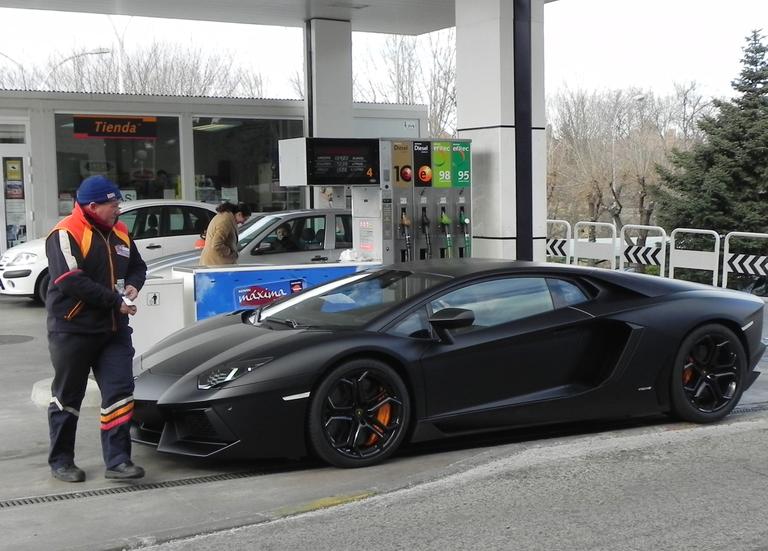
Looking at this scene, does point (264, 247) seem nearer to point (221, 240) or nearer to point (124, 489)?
point (221, 240)

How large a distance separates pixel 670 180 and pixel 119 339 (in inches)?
798

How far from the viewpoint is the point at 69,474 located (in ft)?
19.4

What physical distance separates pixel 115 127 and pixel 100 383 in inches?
521

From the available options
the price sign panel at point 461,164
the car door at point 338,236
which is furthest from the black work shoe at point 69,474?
the car door at point 338,236

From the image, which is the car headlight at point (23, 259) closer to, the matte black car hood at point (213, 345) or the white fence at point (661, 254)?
the white fence at point (661, 254)

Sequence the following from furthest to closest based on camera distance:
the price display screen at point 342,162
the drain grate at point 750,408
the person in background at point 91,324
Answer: the price display screen at point 342,162
the drain grate at point 750,408
the person in background at point 91,324

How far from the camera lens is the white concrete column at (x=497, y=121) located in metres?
11.4

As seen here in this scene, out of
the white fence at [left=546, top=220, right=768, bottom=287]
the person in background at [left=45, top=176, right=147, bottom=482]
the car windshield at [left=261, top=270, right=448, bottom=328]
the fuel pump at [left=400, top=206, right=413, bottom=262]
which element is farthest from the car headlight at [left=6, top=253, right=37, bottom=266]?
the person in background at [left=45, top=176, right=147, bottom=482]

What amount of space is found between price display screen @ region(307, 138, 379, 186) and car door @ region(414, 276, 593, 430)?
429 cm

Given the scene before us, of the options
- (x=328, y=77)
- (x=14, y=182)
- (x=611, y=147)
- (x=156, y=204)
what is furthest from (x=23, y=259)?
(x=611, y=147)

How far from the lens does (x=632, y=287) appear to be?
711 centimetres

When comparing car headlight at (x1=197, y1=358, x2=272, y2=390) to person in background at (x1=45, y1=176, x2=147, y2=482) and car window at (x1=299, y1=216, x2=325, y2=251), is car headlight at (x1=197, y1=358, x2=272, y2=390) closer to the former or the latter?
person in background at (x1=45, y1=176, x2=147, y2=482)

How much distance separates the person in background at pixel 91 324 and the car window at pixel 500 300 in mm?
2002

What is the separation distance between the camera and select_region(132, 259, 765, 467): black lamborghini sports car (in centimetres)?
590
